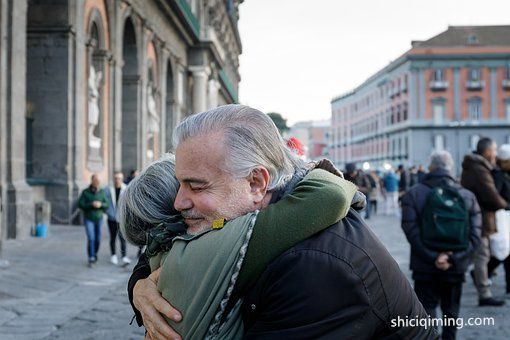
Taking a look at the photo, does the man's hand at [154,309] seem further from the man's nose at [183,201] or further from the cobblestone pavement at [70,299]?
the cobblestone pavement at [70,299]

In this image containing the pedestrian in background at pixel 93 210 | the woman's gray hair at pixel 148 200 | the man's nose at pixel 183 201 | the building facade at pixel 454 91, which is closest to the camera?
the man's nose at pixel 183 201

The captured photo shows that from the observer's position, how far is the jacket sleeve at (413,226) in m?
5.23

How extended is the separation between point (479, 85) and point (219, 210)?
76.0m

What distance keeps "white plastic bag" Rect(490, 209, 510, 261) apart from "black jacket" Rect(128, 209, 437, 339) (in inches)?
245

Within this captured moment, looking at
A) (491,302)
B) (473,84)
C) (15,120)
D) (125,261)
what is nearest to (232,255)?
(491,302)

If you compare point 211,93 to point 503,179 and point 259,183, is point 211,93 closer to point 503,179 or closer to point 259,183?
point 503,179

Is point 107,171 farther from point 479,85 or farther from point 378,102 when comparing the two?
point 378,102

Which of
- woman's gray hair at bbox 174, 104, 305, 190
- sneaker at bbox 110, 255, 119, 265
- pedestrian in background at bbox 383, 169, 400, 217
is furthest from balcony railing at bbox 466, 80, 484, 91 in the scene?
woman's gray hair at bbox 174, 104, 305, 190

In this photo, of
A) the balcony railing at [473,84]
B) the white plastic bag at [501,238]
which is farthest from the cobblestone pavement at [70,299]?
the balcony railing at [473,84]

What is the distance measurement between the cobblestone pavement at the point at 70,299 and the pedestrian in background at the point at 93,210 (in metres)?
0.36

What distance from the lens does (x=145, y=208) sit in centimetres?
209

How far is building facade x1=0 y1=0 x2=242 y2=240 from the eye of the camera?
1290 centimetres

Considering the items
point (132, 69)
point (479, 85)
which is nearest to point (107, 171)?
point (132, 69)

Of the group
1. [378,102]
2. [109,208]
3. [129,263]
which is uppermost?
[378,102]
